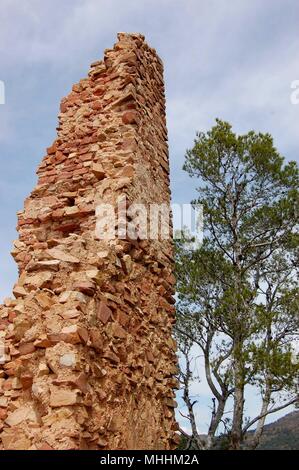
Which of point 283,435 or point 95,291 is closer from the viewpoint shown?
point 95,291

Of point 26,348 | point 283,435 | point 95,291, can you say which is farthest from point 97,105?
point 283,435

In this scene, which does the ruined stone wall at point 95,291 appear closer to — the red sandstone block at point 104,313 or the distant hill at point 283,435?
the red sandstone block at point 104,313

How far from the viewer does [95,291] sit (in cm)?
317

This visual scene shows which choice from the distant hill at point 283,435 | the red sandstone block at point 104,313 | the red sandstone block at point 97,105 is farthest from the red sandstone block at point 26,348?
the distant hill at point 283,435

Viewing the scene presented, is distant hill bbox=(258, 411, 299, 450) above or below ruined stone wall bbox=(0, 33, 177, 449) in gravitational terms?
below

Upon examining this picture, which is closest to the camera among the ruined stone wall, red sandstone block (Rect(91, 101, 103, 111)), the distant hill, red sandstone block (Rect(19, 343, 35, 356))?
the ruined stone wall

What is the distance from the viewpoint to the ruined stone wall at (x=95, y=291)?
9.23 ft

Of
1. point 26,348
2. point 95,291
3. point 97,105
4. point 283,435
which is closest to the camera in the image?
point 26,348

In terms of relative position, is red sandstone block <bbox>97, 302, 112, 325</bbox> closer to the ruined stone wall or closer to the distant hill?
the ruined stone wall

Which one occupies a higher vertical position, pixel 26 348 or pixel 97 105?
pixel 97 105

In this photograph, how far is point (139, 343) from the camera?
368 centimetres

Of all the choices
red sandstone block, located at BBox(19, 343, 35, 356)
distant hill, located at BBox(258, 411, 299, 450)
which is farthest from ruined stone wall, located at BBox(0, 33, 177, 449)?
distant hill, located at BBox(258, 411, 299, 450)

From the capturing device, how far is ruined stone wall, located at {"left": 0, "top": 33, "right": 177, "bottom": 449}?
111 inches

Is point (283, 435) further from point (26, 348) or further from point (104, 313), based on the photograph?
point (26, 348)
